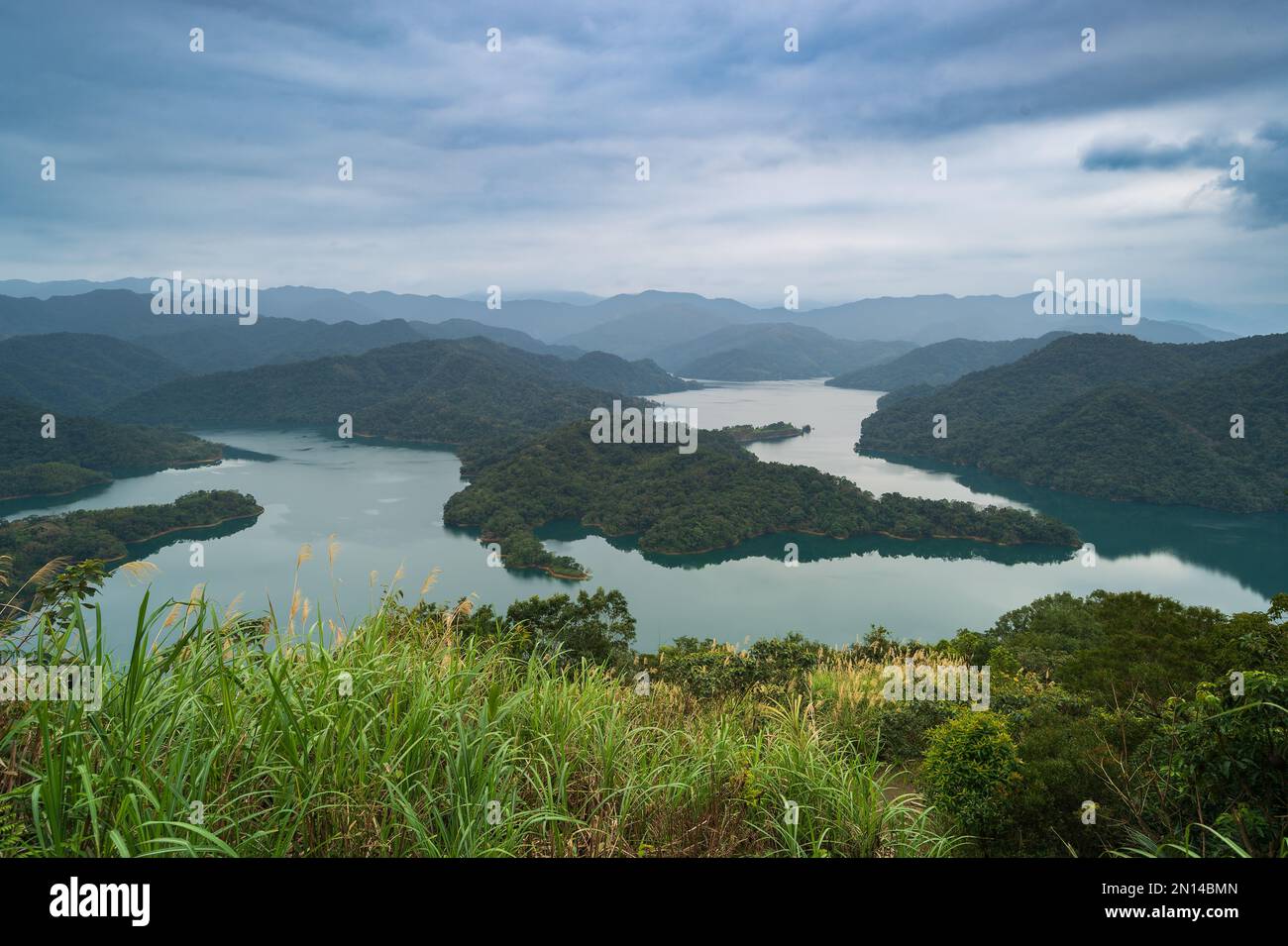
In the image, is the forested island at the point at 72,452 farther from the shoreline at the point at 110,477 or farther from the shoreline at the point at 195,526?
the shoreline at the point at 195,526

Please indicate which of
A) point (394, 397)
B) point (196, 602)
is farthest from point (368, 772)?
point (394, 397)

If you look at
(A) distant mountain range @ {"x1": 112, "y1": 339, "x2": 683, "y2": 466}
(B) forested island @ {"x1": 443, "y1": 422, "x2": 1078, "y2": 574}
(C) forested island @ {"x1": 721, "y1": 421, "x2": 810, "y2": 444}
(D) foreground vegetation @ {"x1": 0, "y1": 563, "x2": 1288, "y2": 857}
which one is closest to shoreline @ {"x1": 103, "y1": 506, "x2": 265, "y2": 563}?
(B) forested island @ {"x1": 443, "y1": 422, "x2": 1078, "y2": 574}

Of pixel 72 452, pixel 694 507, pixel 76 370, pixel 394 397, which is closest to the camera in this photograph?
pixel 694 507

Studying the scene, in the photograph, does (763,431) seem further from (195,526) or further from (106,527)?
(106,527)

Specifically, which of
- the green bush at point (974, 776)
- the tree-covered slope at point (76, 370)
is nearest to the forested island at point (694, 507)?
the green bush at point (974, 776)

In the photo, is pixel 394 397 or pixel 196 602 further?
pixel 394 397

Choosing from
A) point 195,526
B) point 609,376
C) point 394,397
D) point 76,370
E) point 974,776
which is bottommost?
point 195,526
